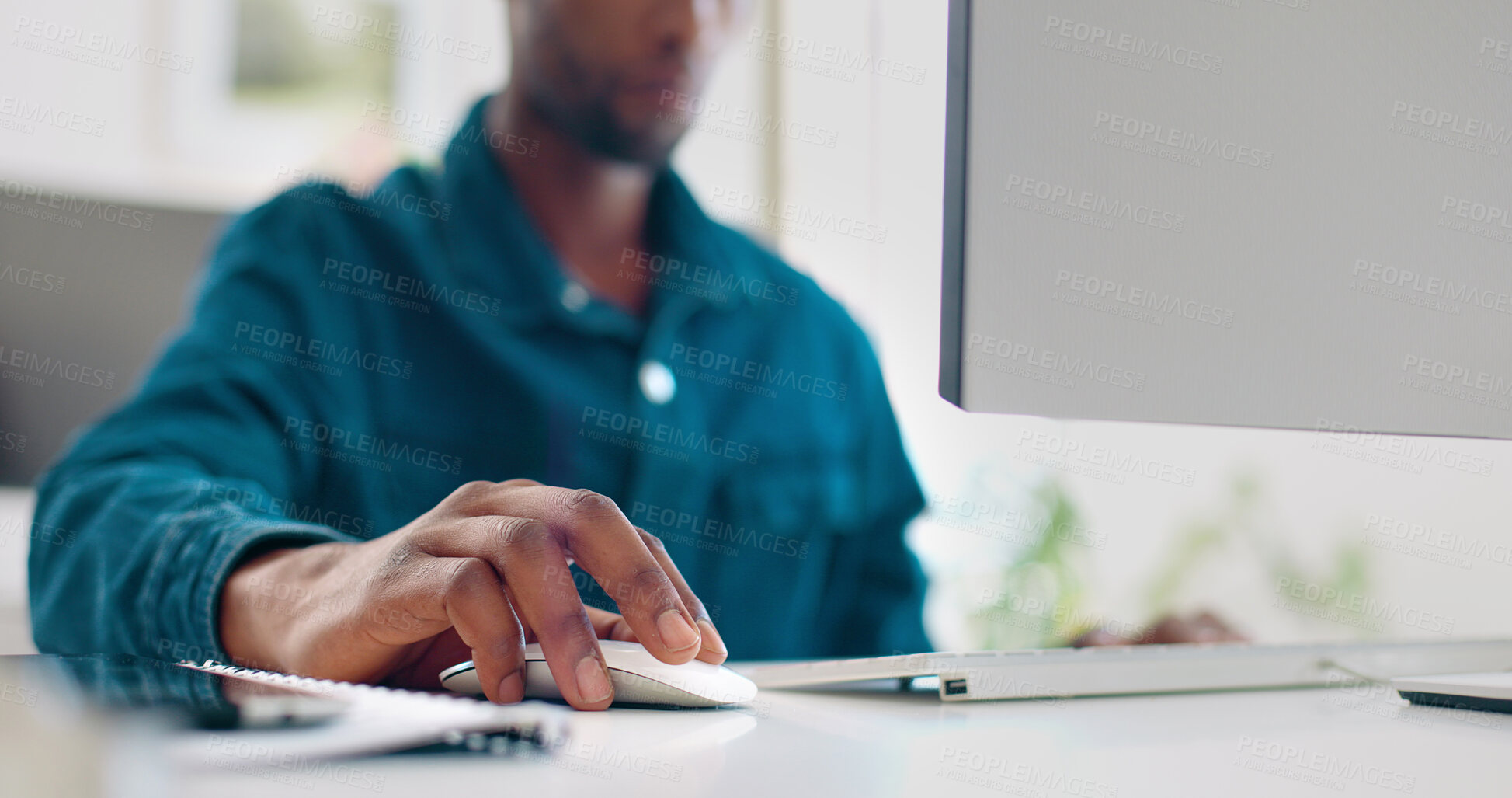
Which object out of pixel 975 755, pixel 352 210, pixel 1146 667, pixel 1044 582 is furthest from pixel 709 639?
pixel 1044 582

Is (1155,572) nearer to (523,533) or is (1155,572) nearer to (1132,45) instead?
(1132,45)

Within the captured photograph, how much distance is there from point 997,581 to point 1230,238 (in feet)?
6.59

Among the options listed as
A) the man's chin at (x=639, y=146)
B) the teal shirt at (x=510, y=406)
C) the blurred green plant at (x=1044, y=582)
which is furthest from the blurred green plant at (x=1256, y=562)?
the man's chin at (x=639, y=146)

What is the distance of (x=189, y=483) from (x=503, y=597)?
0.56 metres

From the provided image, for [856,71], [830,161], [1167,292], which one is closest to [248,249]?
[1167,292]

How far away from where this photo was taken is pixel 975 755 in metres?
0.40

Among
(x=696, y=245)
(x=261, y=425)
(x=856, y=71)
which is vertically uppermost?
(x=856, y=71)

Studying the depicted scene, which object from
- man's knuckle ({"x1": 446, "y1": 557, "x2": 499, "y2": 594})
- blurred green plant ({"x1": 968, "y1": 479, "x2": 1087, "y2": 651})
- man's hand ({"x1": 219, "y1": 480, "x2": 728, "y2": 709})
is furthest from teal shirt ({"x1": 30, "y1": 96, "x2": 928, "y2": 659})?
blurred green plant ({"x1": 968, "y1": 479, "x2": 1087, "y2": 651})

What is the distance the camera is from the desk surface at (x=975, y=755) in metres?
0.33

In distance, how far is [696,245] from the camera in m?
1.61

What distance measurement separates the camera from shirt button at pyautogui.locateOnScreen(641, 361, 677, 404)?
1.37 meters

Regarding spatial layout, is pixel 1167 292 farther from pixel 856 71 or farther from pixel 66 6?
pixel 856 71

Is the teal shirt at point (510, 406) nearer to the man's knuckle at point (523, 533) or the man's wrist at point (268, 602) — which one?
the man's wrist at point (268, 602)

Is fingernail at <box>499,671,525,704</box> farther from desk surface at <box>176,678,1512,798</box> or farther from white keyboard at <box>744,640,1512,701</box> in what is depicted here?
white keyboard at <box>744,640,1512,701</box>
